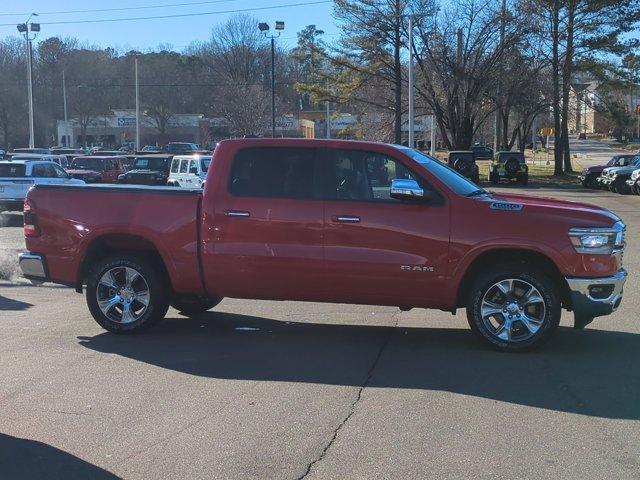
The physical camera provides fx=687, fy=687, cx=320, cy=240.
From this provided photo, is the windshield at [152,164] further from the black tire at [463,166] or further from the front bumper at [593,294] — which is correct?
the front bumper at [593,294]

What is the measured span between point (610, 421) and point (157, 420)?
10.5ft

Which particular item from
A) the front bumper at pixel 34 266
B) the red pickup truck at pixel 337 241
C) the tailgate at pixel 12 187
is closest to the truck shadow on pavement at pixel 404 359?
the red pickup truck at pixel 337 241

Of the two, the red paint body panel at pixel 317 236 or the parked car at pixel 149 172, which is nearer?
the red paint body panel at pixel 317 236

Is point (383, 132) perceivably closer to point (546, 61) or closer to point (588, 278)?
point (546, 61)

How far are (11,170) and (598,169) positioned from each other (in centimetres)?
2850

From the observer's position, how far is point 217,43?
277 ft

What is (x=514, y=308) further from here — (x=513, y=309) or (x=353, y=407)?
(x=353, y=407)

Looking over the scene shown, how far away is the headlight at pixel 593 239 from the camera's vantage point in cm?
628

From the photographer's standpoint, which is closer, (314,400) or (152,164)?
(314,400)

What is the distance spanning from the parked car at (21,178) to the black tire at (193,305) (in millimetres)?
13101

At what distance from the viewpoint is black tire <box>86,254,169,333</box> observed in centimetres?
741

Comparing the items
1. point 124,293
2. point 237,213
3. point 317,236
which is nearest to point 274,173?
point 237,213

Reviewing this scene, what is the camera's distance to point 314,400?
17.4ft

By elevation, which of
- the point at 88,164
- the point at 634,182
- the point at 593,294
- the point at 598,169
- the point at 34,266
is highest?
the point at 88,164
